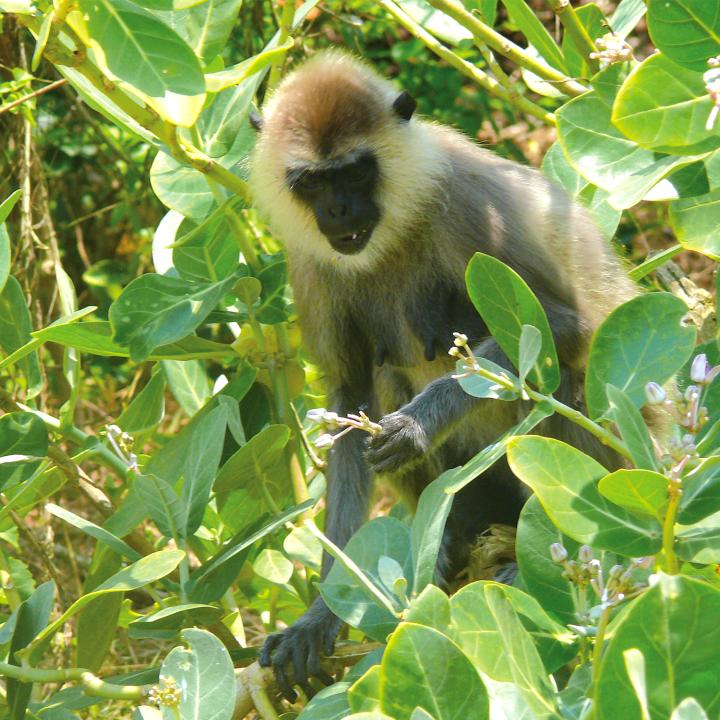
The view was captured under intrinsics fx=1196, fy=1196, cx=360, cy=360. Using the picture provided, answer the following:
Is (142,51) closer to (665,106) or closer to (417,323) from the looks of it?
(665,106)

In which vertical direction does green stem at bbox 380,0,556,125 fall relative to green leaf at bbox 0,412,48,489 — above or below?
above

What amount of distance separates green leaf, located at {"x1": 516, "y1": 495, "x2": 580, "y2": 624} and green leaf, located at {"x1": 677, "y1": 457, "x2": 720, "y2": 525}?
0.37 m

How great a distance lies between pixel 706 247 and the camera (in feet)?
7.72

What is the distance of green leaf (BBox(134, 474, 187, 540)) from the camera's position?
2910 mm

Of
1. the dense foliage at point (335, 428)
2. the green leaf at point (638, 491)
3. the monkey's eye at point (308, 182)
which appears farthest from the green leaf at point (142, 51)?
the monkey's eye at point (308, 182)

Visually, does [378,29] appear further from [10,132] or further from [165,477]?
[165,477]

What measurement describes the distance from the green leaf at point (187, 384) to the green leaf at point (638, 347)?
195 cm

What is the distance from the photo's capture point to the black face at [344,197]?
392 centimetres

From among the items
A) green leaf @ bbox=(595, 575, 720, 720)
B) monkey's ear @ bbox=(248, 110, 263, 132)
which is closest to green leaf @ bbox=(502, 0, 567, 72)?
monkey's ear @ bbox=(248, 110, 263, 132)

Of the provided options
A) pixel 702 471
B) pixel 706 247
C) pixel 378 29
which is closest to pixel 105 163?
pixel 378 29

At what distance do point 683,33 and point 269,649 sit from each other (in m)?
2.10

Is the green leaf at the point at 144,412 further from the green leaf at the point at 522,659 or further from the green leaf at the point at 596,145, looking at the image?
the green leaf at the point at 522,659

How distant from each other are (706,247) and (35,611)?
A: 172 centimetres

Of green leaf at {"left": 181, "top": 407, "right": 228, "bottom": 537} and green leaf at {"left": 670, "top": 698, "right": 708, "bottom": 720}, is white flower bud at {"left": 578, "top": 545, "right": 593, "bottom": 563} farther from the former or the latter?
green leaf at {"left": 181, "top": 407, "right": 228, "bottom": 537}
